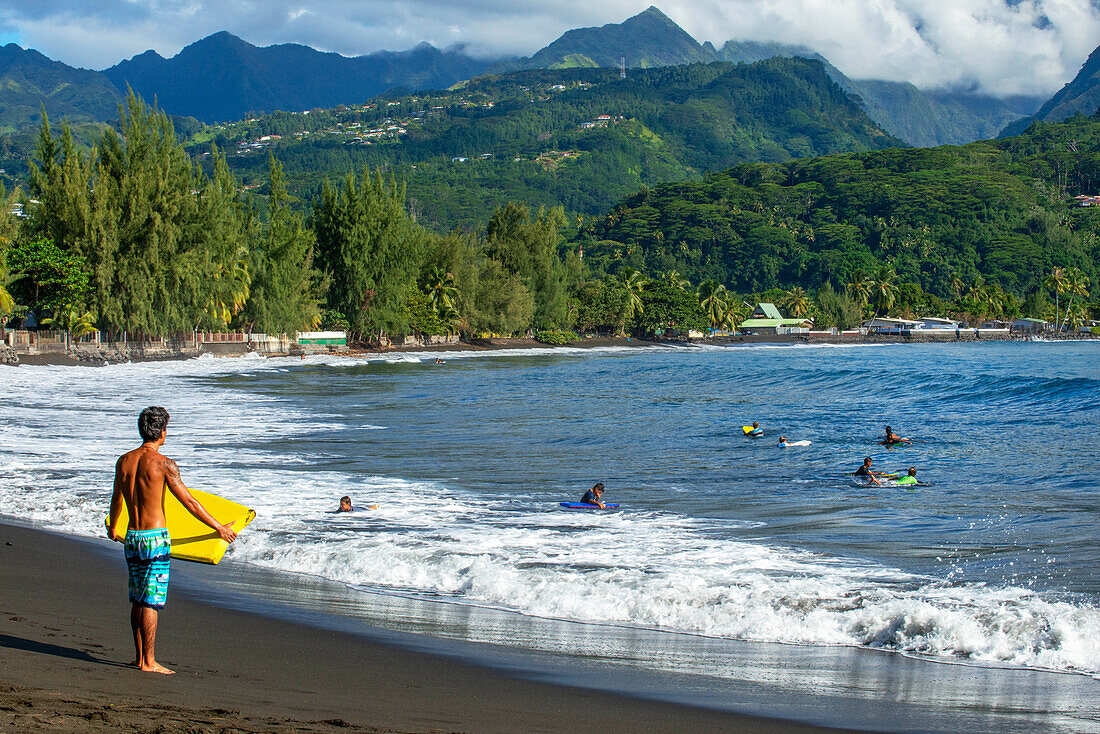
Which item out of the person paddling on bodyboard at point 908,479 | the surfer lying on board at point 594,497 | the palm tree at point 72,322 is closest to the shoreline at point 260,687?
the surfer lying on board at point 594,497

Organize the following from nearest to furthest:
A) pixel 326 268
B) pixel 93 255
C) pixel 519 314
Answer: pixel 93 255 → pixel 326 268 → pixel 519 314

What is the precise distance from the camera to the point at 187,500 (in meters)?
6.03

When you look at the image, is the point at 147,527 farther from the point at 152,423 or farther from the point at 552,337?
the point at 552,337

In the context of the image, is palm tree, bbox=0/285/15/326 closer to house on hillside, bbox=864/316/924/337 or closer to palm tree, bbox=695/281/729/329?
palm tree, bbox=695/281/729/329

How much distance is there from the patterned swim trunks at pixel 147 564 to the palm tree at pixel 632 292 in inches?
4640

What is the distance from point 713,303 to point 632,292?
26569mm

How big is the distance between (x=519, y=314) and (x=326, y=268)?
74.2 ft

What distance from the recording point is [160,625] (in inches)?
297

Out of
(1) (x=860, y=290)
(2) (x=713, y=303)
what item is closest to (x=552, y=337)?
(2) (x=713, y=303)

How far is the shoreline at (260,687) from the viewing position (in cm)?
499

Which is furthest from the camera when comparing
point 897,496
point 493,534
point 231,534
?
point 897,496

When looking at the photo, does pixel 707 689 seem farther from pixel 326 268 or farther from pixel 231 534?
pixel 326 268

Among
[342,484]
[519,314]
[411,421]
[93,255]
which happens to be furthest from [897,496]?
[519,314]

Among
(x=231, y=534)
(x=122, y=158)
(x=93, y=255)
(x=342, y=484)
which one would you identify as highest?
(x=122, y=158)
